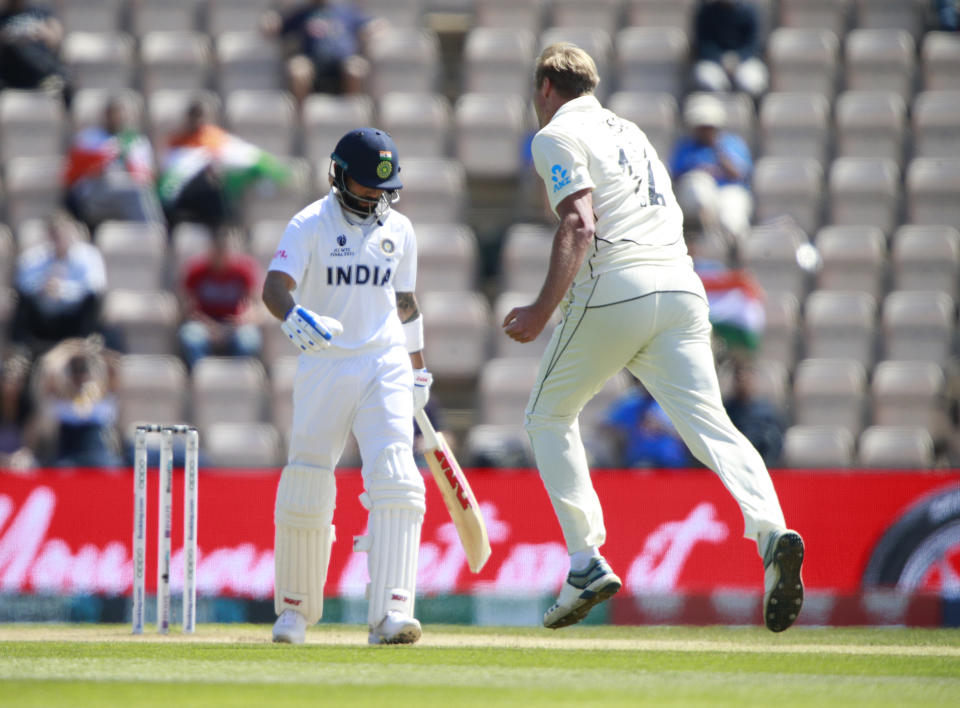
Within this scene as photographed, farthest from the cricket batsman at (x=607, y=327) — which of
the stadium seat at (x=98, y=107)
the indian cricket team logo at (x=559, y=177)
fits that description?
the stadium seat at (x=98, y=107)

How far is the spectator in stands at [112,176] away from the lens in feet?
35.0

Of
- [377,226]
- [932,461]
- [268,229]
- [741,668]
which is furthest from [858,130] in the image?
[741,668]

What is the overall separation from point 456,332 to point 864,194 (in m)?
3.22

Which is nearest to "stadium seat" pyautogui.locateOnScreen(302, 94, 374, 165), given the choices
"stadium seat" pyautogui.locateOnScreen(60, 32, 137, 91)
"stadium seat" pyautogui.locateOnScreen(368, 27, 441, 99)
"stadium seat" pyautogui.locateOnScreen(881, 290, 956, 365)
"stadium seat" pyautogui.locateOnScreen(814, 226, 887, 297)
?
"stadium seat" pyautogui.locateOnScreen(368, 27, 441, 99)

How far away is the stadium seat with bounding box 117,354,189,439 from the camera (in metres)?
9.62

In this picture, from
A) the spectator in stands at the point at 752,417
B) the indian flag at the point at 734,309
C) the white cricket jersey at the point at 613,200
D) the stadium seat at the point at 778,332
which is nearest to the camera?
the white cricket jersey at the point at 613,200

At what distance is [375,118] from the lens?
37.6 ft

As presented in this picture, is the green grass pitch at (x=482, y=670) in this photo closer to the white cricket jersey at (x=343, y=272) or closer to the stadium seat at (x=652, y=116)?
the white cricket jersey at (x=343, y=272)

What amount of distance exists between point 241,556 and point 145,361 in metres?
2.51

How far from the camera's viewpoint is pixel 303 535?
217 inches

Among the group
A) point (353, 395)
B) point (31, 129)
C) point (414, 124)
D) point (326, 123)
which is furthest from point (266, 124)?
point (353, 395)

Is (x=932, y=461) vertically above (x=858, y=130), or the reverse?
(x=858, y=130)

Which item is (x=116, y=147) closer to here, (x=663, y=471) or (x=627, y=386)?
(x=627, y=386)

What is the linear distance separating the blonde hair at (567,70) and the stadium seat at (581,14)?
22.7ft
